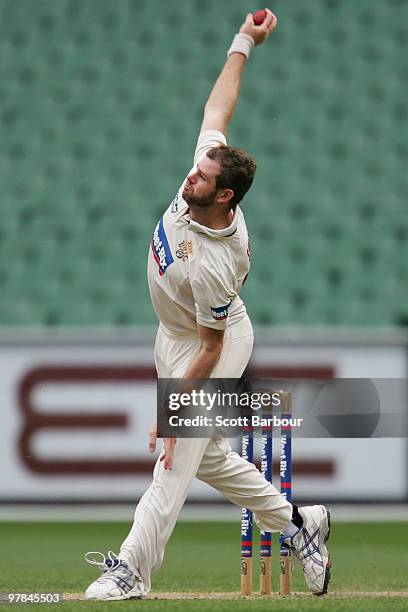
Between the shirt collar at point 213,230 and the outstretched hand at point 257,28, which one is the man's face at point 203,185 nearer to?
the shirt collar at point 213,230

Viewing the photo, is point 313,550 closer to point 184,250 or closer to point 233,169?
point 184,250

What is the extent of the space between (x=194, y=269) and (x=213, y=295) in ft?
0.35

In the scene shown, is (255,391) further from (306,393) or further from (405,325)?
(405,325)

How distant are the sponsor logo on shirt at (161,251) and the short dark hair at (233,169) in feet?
0.84

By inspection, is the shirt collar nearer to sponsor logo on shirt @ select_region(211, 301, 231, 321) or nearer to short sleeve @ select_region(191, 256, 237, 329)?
short sleeve @ select_region(191, 256, 237, 329)

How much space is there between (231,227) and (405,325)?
206 inches

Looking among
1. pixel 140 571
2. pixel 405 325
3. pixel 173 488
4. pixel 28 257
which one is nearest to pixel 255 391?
pixel 173 488

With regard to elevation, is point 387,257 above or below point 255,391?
above

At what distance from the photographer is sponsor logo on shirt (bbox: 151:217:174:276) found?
4.03m

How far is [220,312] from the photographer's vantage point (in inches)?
155

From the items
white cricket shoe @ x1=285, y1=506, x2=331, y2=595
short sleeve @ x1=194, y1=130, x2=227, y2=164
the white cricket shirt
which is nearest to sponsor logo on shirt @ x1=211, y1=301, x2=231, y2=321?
the white cricket shirt

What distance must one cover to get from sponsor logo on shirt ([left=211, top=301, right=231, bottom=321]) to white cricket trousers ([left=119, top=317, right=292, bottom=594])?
0.26 metres

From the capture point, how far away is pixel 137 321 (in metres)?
9.11

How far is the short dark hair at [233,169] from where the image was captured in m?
3.92
